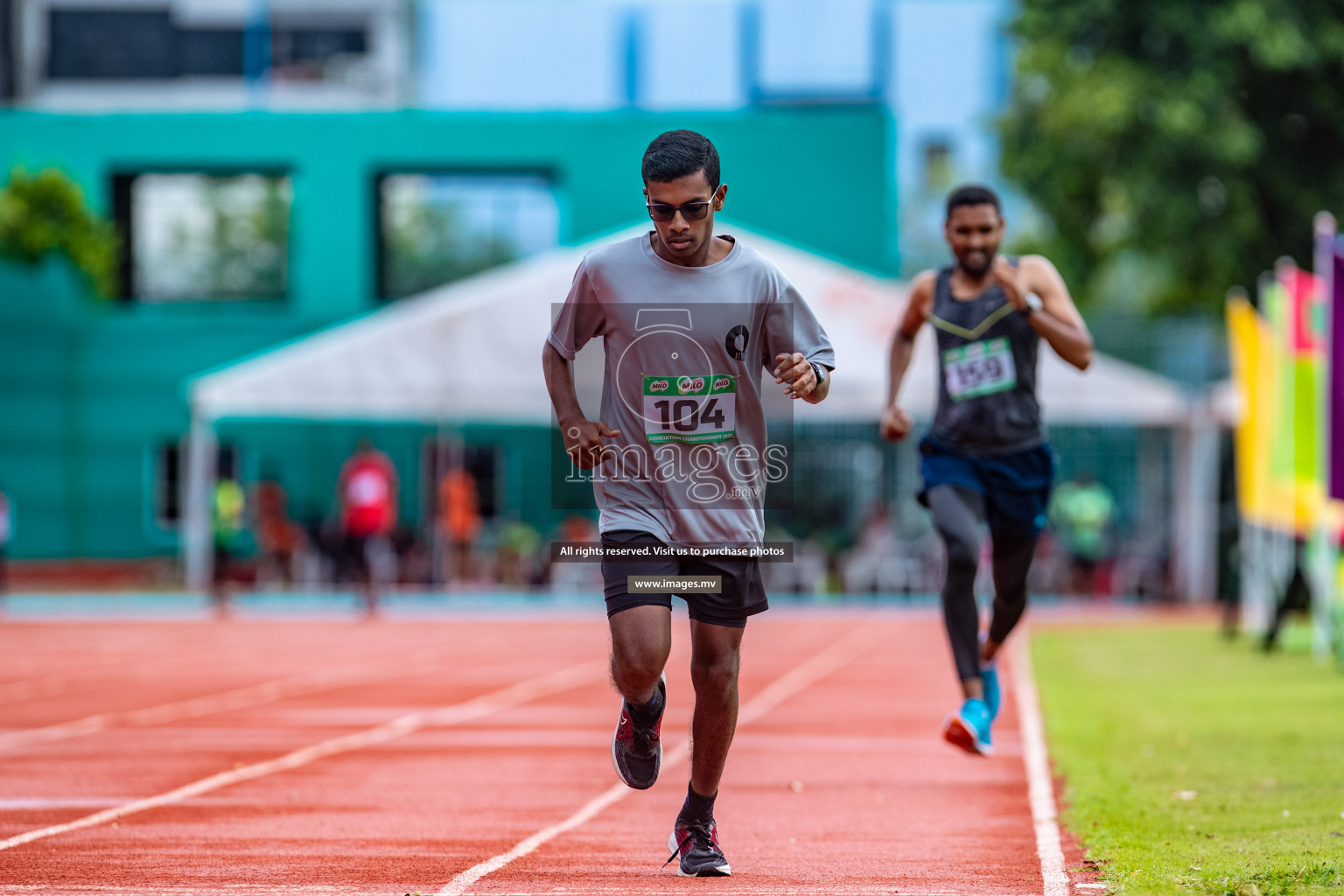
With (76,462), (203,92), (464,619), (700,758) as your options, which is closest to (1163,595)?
(464,619)

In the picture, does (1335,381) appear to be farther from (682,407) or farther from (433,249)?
(433,249)

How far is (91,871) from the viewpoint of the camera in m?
5.81

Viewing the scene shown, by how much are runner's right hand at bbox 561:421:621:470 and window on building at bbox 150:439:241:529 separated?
2832 centimetres

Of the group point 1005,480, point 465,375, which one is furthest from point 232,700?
point 465,375

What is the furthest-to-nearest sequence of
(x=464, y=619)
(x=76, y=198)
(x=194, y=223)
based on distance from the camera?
(x=194, y=223)
(x=76, y=198)
(x=464, y=619)

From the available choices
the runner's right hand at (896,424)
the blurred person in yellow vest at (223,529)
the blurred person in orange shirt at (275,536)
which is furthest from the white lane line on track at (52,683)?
the blurred person in orange shirt at (275,536)

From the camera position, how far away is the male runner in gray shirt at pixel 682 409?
18.2 feet

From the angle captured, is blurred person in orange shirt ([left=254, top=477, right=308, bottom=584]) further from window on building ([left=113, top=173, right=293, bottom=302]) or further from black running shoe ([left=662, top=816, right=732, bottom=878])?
black running shoe ([left=662, top=816, right=732, bottom=878])

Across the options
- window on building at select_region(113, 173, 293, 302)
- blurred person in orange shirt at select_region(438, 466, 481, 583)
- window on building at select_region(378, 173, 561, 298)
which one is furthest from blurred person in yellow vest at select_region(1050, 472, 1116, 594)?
window on building at select_region(113, 173, 293, 302)

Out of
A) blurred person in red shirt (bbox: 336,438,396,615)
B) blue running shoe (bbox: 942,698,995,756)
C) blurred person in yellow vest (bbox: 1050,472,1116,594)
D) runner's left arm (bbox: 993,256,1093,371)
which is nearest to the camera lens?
blue running shoe (bbox: 942,698,995,756)

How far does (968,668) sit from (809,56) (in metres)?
30.7

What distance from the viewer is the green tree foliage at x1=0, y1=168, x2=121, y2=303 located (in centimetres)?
3234

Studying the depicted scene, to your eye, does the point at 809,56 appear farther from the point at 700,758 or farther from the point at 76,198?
the point at 700,758

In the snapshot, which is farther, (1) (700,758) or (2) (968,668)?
(2) (968,668)
